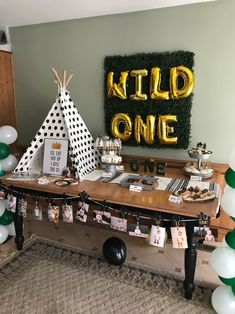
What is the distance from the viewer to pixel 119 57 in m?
2.66

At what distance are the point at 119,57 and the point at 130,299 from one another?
2.16 meters

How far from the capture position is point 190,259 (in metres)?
1.79

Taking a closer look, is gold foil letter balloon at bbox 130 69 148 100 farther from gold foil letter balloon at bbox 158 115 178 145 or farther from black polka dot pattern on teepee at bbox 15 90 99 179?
black polka dot pattern on teepee at bbox 15 90 99 179

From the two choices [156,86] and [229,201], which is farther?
[156,86]

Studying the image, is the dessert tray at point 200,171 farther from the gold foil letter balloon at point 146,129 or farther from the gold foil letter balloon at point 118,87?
the gold foil letter balloon at point 118,87

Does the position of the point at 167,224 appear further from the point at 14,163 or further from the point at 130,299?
the point at 14,163

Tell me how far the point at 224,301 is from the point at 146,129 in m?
1.59

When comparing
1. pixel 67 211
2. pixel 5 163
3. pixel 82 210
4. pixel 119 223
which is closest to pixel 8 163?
pixel 5 163

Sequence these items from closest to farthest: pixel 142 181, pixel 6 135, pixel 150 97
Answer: pixel 142 181 → pixel 6 135 → pixel 150 97

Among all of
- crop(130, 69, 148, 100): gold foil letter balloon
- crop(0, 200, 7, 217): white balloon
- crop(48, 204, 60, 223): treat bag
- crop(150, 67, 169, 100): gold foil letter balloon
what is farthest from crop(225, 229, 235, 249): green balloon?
crop(0, 200, 7, 217): white balloon

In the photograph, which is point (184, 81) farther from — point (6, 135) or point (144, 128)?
point (6, 135)

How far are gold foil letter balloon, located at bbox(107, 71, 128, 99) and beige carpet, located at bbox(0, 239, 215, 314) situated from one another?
1.58m

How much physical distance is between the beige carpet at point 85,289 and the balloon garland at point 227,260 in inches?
7.0

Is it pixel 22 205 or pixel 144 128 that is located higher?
pixel 144 128
